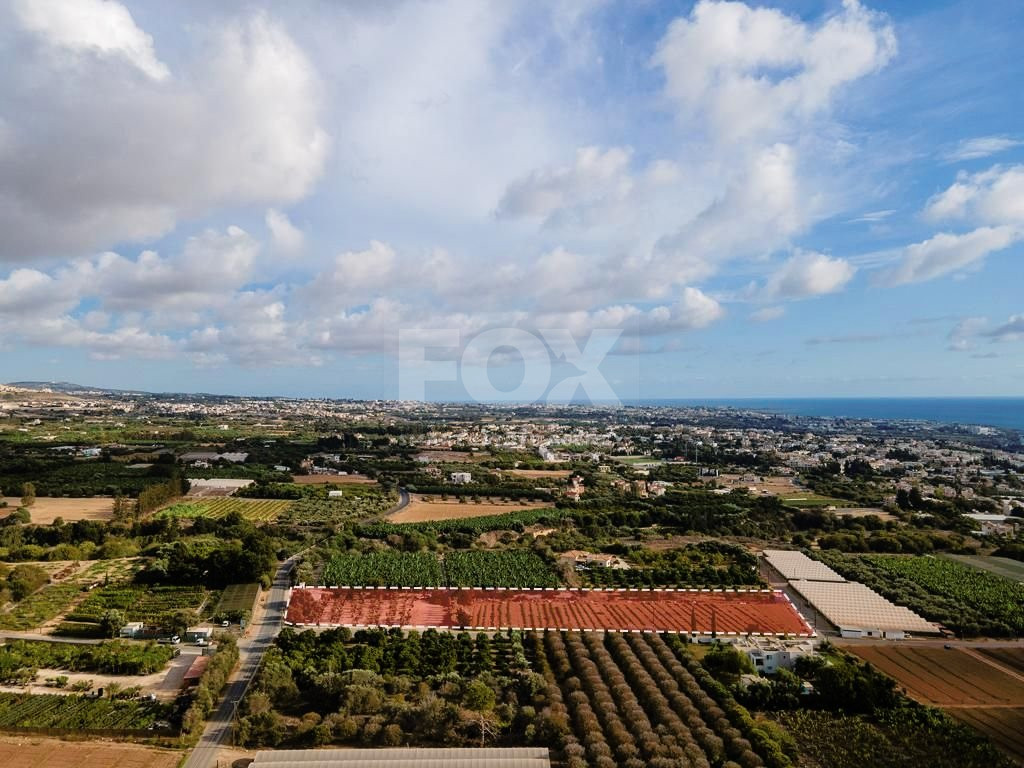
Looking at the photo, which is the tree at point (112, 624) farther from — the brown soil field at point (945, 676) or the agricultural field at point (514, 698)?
the brown soil field at point (945, 676)

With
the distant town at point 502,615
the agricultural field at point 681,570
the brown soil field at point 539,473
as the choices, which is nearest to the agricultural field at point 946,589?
the distant town at point 502,615

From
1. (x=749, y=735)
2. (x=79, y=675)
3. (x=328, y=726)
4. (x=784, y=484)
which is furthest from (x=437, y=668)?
(x=784, y=484)

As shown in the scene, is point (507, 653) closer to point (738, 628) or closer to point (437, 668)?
point (437, 668)

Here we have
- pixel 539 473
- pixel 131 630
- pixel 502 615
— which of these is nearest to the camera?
pixel 131 630

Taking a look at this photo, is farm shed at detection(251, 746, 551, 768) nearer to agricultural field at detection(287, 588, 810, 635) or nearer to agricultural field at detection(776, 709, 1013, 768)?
agricultural field at detection(776, 709, 1013, 768)

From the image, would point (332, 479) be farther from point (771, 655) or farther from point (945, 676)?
point (945, 676)

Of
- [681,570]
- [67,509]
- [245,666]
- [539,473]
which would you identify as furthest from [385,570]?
[539,473]
